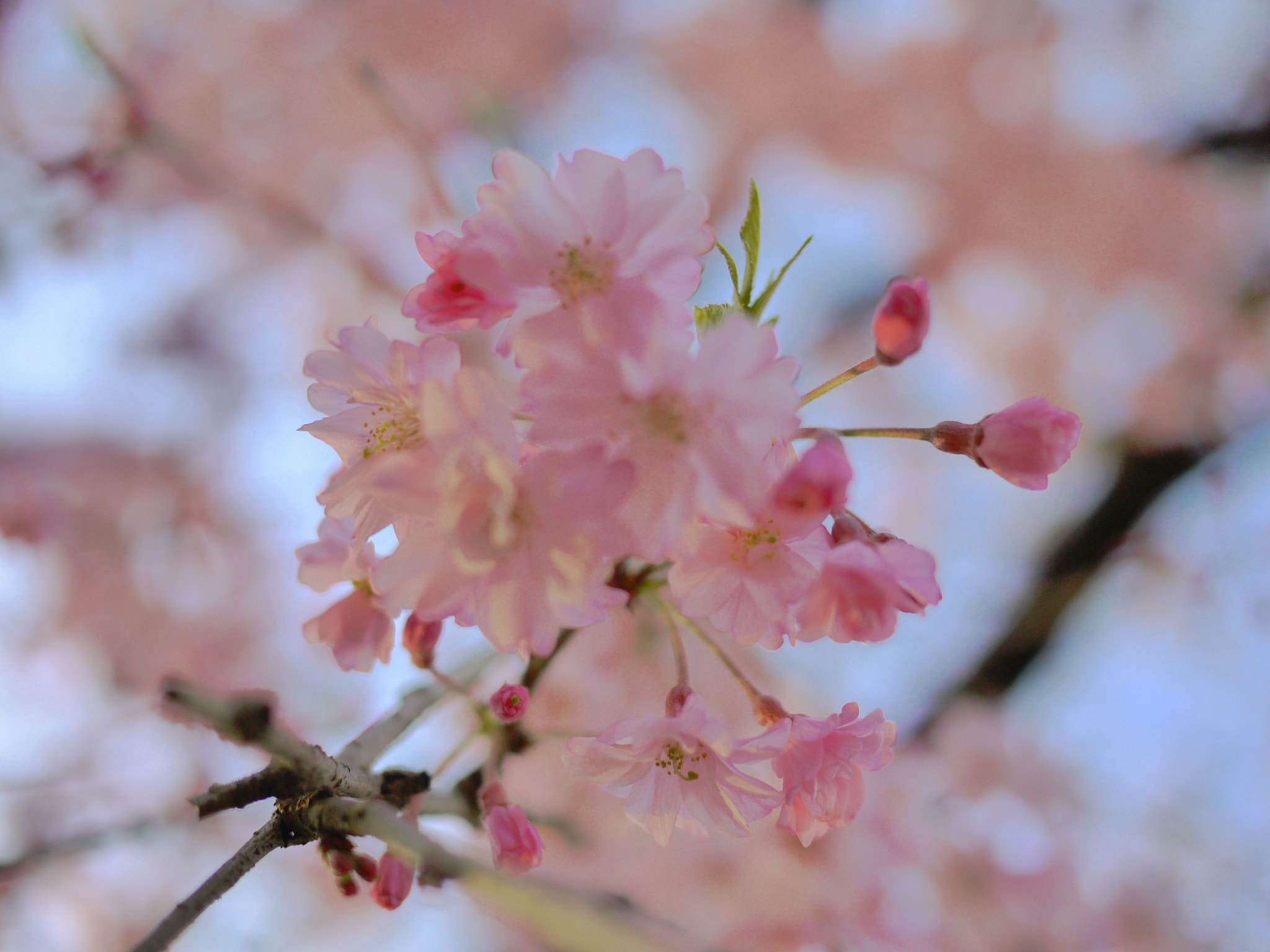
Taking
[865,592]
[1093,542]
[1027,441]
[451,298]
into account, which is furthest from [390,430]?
[1093,542]

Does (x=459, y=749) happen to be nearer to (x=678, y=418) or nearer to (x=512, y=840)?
(x=512, y=840)

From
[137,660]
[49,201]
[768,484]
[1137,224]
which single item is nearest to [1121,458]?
[1137,224]

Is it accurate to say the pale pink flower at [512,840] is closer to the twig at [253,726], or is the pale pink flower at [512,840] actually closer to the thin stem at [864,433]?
the twig at [253,726]

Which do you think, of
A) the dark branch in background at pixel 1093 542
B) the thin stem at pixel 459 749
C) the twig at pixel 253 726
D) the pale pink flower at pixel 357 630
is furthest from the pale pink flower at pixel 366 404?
the dark branch in background at pixel 1093 542

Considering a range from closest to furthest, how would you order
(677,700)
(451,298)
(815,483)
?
(815,483) → (451,298) → (677,700)

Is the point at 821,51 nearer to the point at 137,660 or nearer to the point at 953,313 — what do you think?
the point at 953,313

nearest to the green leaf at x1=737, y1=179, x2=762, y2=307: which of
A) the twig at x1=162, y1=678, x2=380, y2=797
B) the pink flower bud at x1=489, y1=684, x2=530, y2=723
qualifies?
the pink flower bud at x1=489, y1=684, x2=530, y2=723
